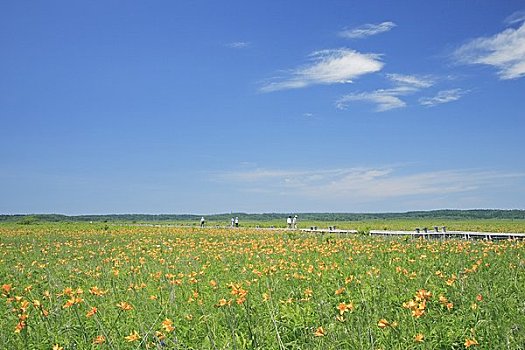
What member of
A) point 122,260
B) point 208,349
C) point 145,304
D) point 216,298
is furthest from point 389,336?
point 122,260

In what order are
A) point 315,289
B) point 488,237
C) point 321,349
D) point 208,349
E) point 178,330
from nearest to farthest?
point 321,349, point 208,349, point 178,330, point 315,289, point 488,237

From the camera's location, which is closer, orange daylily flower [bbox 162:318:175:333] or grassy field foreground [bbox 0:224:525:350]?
orange daylily flower [bbox 162:318:175:333]

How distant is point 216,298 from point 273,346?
237 centimetres

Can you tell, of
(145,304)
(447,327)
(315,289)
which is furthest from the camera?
(315,289)

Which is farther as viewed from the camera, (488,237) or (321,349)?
(488,237)

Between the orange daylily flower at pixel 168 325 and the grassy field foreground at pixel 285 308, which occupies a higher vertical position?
the orange daylily flower at pixel 168 325

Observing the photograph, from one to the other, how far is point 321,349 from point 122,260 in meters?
10.5

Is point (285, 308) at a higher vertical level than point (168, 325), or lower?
lower

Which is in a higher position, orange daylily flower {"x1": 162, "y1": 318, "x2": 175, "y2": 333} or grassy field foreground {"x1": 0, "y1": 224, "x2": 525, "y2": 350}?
orange daylily flower {"x1": 162, "y1": 318, "x2": 175, "y2": 333}

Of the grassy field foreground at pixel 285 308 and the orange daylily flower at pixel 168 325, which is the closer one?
the orange daylily flower at pixel 168 325

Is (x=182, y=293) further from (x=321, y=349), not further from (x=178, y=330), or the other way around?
(x=321, y=349)

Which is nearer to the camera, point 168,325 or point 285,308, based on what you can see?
point 168,325

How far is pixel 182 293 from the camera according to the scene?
7.63 meters

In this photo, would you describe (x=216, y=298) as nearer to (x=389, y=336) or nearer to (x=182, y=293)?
(x=182, y=293)
